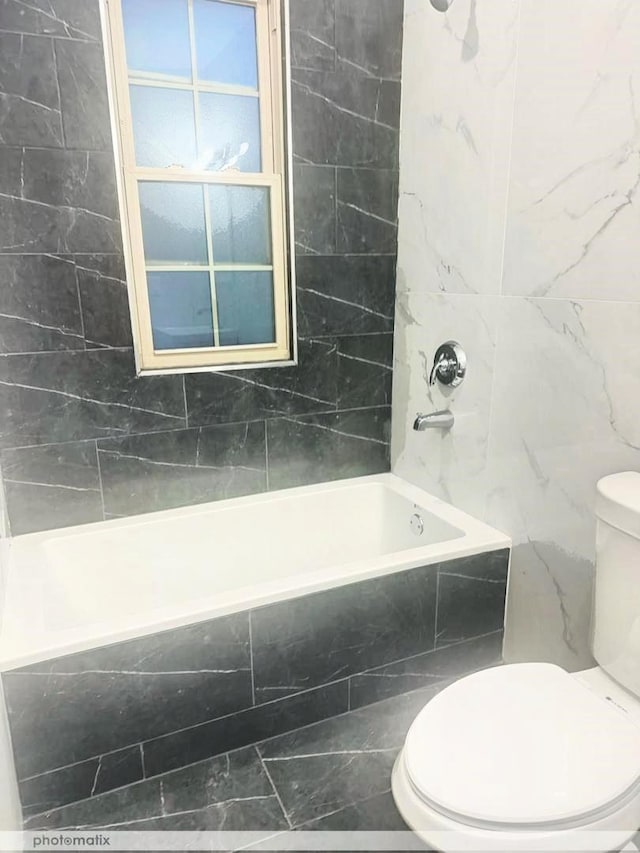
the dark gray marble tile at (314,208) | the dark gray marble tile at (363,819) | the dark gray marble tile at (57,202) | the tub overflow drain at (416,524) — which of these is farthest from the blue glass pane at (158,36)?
the dark gray marble tile at (363,819)

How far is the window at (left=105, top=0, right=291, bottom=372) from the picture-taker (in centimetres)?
192

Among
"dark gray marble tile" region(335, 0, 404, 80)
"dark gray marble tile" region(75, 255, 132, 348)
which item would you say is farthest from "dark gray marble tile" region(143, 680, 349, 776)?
"dark gray marble tile" region(335, 0, 404, 80)

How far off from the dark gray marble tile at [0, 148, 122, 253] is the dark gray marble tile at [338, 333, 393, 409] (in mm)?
1006

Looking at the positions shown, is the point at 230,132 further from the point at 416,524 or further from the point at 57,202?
the point at 416,524

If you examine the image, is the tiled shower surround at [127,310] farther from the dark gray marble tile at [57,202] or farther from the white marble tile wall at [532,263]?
the white marble tile wall at [532,263]

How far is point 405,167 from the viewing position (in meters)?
2.26

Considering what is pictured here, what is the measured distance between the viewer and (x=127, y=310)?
1.98m

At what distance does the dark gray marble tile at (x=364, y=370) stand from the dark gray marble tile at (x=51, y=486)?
1052 millimetres

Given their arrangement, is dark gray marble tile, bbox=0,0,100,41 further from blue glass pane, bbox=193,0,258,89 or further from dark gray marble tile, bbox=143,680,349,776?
dark gray marble tile, bbox=143,680,349,776

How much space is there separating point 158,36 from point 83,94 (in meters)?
0.37

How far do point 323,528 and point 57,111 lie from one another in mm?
1790

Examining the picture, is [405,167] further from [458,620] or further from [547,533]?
[458,620]

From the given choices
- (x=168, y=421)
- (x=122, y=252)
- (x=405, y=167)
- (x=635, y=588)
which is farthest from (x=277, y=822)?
(x=405, y=167)

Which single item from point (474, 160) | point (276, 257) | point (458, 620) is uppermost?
point (474, 160)
